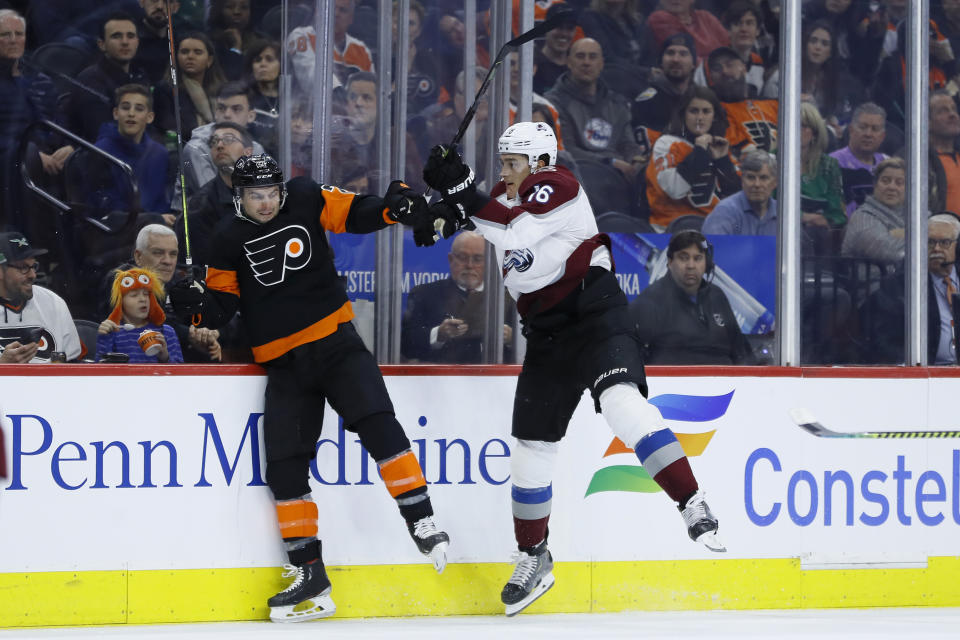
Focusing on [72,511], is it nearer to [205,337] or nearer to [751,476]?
[205,337]

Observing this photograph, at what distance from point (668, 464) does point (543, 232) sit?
2.16ft

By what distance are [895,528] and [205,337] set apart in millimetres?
2112

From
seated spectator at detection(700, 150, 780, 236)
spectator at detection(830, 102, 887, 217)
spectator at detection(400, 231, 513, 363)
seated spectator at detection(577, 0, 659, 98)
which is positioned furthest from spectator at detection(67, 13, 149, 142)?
spectator at detection(830, 102, 887, 217)

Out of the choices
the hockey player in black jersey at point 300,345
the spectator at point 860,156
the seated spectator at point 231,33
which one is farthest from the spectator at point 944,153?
the seated spectator at point 231,33

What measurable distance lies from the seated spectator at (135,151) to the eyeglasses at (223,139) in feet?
0.50

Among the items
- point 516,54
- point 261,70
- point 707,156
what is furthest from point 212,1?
point 707,156

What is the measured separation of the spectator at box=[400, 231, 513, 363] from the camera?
3418 millimetres

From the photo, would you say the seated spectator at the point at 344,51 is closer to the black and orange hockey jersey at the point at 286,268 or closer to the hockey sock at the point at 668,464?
the black and orange hockey jersey at the point at 286,268

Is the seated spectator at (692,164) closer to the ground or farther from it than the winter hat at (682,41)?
closer to the ground

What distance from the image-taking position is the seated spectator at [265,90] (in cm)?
352

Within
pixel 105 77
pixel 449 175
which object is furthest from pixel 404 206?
pixel 105 77

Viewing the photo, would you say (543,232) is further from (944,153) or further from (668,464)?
(944,153)

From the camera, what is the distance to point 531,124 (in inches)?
119

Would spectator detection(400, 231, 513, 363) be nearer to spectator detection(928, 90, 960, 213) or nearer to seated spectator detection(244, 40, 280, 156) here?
seated spectator detection(244, 40, 280, 156)
